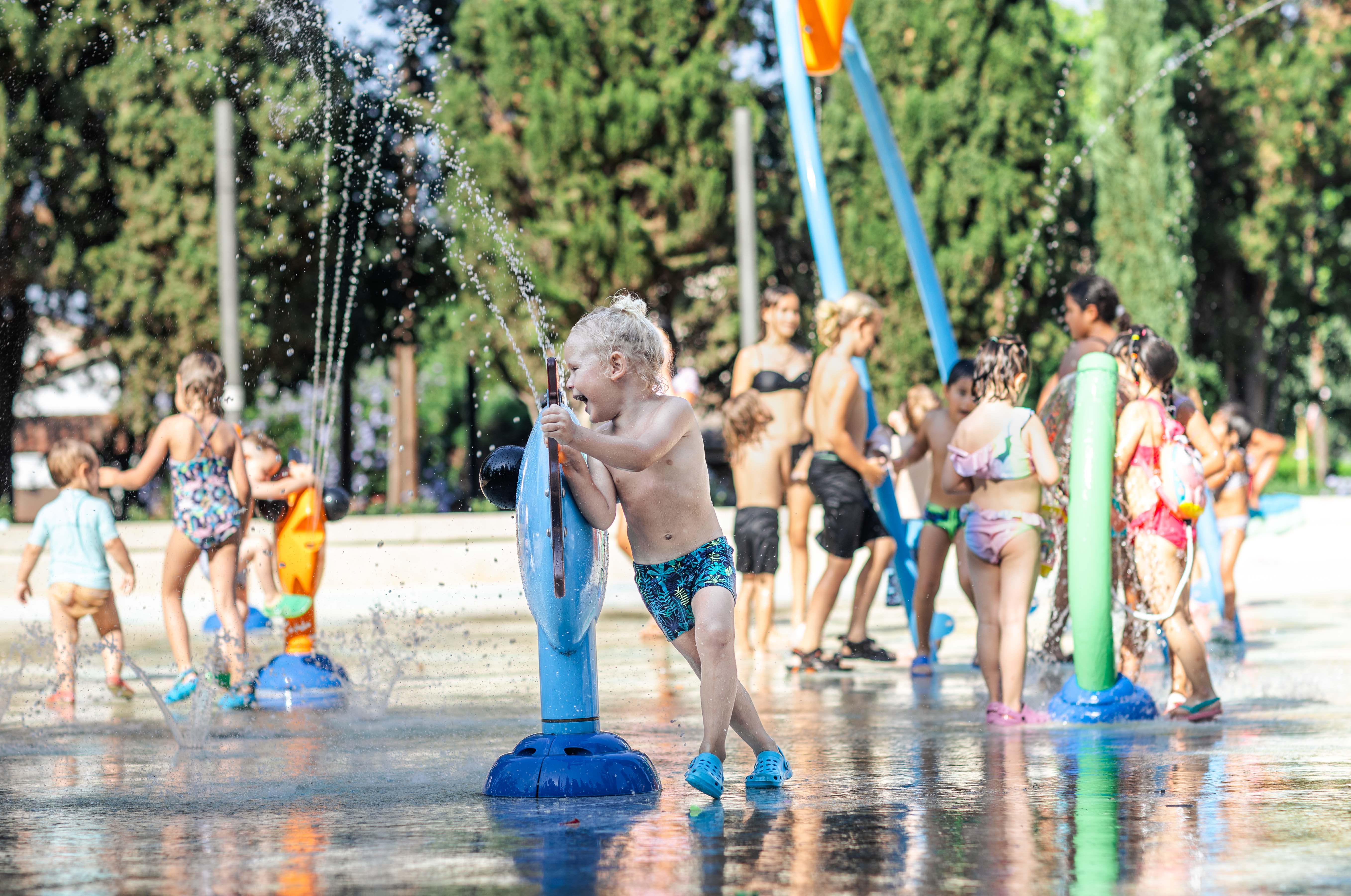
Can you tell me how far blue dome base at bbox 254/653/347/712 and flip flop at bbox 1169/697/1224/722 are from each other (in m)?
3.41

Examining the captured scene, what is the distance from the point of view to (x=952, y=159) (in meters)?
21.4


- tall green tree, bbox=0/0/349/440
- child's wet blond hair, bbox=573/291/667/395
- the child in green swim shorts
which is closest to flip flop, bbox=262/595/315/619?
the child in green swim shorts

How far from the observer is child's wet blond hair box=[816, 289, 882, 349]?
26.1ft

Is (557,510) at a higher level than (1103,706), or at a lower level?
higher

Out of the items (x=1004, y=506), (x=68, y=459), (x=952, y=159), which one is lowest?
(x=1004, y=506)

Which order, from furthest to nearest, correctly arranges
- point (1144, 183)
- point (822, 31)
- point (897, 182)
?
point (1144, 183)
point (897, 182)
point (822, 31)

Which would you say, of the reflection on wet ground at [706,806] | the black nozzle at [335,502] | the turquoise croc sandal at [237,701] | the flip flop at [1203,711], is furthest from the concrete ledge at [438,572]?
the flip flop at [1203,711]

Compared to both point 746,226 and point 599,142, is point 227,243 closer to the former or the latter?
point 746,226

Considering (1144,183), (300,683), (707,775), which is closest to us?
(707,775)

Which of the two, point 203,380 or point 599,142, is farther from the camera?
point 599,142

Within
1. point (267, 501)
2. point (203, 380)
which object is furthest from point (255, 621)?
point (203, 380)

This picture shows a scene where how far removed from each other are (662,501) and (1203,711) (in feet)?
8.10

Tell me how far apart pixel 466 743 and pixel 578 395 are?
5.58 feet

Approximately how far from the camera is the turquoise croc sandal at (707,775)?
13.8ft
